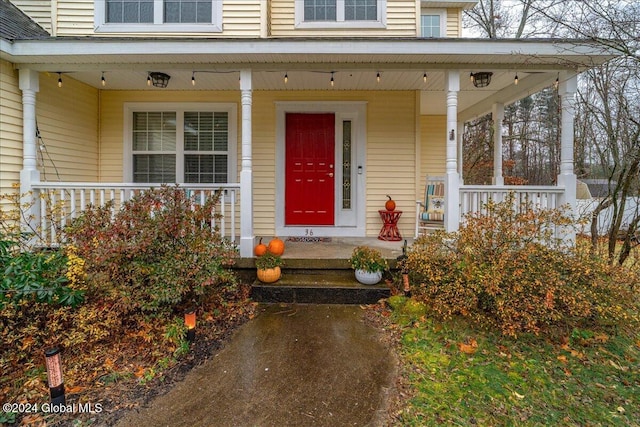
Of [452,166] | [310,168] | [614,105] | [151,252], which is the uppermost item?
[614,105]

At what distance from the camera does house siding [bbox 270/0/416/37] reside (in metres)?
5.21

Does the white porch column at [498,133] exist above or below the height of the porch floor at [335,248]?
above

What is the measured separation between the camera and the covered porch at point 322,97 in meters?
3.92

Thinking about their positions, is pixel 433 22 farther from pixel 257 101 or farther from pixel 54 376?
pixel 54 376

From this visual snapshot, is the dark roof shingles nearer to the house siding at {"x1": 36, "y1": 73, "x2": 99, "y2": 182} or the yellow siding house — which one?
the yellow siding house

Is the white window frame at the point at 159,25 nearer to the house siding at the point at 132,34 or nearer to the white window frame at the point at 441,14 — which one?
the house siding at the point at 132,34

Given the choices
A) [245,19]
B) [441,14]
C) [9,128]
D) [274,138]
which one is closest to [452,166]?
[274,138]

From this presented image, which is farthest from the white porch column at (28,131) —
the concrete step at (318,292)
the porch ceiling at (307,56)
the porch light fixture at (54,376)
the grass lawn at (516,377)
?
the grass lawn at (516,377)

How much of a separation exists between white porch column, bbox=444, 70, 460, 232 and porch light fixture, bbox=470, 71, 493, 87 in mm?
561

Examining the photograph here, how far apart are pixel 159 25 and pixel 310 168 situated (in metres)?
3.23

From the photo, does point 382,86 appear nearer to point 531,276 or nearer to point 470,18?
point 531,276

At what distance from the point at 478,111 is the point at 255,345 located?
19.6 feet

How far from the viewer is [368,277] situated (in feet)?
12.1

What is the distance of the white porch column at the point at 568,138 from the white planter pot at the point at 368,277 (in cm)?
256
